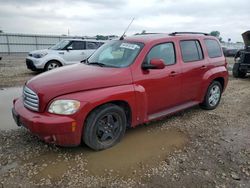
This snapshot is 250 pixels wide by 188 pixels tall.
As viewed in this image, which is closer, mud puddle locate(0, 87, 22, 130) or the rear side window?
mud puddle locate(0, 87, 22, 130)

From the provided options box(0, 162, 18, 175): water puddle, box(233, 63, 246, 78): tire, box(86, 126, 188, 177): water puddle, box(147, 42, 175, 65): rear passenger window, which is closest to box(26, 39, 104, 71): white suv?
box(233, 63, 246, 78): tire

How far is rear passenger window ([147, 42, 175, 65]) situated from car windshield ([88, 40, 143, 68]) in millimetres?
250

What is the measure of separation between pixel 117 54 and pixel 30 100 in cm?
177

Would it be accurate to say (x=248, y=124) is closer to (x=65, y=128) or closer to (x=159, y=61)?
(x=159, y=61)

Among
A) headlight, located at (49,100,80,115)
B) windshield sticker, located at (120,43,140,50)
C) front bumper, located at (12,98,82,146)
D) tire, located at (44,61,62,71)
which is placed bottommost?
tire, located at (44,61,62,71)

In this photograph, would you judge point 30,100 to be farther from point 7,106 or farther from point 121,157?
point 7,106

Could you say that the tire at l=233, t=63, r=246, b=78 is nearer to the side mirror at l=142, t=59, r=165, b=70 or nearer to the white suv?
the white suv

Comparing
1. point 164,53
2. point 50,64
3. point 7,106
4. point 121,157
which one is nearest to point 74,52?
point 50,64

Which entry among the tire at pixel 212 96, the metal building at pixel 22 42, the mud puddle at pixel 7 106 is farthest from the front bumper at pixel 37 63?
the metal building at pixel 22 42

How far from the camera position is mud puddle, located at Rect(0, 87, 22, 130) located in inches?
209

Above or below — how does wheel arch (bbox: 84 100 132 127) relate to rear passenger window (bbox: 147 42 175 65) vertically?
below

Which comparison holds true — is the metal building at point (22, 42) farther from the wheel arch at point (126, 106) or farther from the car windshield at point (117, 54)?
the wheel arch at point (126, 106)

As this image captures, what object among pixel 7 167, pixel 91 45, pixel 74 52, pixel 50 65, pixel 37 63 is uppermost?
pixel 91 45

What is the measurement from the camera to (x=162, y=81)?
193 inches
